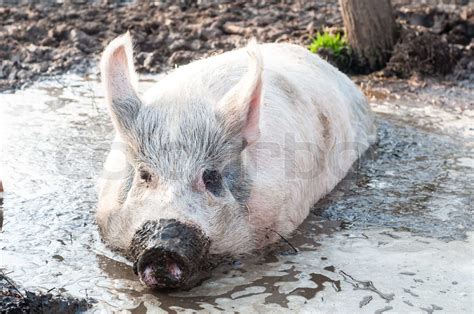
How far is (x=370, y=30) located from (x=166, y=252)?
18.1ft

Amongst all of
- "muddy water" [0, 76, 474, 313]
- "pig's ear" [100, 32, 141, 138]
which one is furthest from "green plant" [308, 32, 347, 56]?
"pig's ear" [100, 32, 141, 138]

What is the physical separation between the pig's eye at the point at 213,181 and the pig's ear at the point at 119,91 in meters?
0.50

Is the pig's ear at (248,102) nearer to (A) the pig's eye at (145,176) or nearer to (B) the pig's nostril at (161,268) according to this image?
(A) the pig's eye at (145,176)

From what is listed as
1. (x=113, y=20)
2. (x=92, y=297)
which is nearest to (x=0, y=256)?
(x=92, y=297)

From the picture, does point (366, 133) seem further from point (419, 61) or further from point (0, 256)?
point (0, 256)

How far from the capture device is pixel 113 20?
10758 mm

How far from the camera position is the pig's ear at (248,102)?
185 inches

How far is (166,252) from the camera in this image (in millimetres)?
4172

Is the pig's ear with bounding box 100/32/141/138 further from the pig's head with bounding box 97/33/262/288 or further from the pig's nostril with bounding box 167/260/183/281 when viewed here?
the pig's nostril with bounding box 167/260/183/281

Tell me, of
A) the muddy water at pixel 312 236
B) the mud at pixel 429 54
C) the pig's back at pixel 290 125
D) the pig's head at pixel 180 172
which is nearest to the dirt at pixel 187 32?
the mud at pixel 429 54

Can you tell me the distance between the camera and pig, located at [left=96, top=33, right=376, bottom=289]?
438 centimetres

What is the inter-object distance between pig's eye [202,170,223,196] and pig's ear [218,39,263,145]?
0.94ft

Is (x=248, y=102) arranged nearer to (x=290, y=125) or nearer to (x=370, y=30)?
(x=290, y=125)

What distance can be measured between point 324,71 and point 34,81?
3.48 meters
